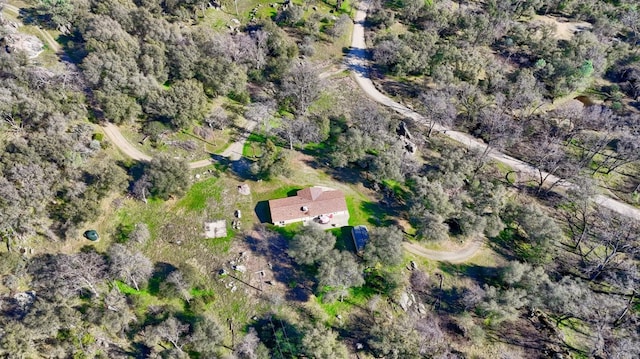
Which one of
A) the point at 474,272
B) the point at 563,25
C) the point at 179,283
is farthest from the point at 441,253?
the point at 563,25

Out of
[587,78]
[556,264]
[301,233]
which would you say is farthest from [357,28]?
[556,264]

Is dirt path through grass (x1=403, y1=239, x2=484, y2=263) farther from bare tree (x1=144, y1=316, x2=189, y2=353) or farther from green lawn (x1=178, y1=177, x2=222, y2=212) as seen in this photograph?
bare tree (x1=144, y1=316, x2=189, y2=353)

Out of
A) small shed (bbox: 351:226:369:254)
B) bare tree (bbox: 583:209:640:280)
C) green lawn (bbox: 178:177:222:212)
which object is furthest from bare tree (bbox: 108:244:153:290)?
bare tree (bbox: 583:209:640:280)

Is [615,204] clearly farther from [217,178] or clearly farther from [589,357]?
[217,178]

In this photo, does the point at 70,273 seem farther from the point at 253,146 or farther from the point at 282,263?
the point at 253,146

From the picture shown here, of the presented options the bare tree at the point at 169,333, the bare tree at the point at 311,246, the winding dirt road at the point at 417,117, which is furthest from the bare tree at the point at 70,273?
the winding dirt road at the point at 417,117
